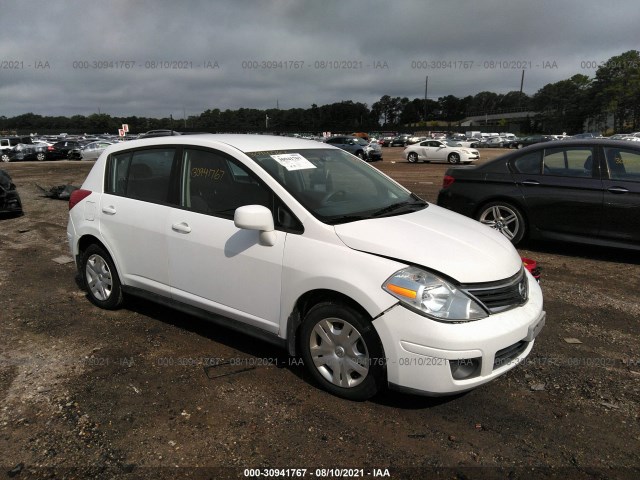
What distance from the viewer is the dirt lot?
255 cm

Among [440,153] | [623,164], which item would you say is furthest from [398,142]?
[623,164]

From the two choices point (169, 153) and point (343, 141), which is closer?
point (169, 153)

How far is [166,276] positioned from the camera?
3.93m

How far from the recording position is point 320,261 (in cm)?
299

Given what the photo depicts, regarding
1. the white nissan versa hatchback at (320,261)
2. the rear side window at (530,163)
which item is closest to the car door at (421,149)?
the rear side window at (530,163)

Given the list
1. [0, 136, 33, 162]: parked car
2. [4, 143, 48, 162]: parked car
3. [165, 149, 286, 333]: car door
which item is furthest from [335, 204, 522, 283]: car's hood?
[0, 136, 33, 162]: parked car

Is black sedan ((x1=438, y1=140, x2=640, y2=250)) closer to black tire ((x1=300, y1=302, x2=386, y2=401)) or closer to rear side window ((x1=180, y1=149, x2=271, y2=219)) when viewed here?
rear side window ((x1=180, y1=149, x2=271, y2=219))

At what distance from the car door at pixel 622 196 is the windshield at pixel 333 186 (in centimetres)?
325

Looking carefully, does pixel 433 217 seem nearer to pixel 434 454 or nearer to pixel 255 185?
pixel 255 185

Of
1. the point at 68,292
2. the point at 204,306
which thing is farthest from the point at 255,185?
the point at 68,292

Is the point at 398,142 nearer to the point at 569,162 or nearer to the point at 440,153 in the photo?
the point at 440,153

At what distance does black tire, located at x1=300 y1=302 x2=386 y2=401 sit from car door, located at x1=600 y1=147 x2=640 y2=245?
4.50m

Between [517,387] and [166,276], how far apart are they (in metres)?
2.77

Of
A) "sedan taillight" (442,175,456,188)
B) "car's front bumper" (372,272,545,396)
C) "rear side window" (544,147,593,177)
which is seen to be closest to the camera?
"car's front bumper" (372,272,545,396)
